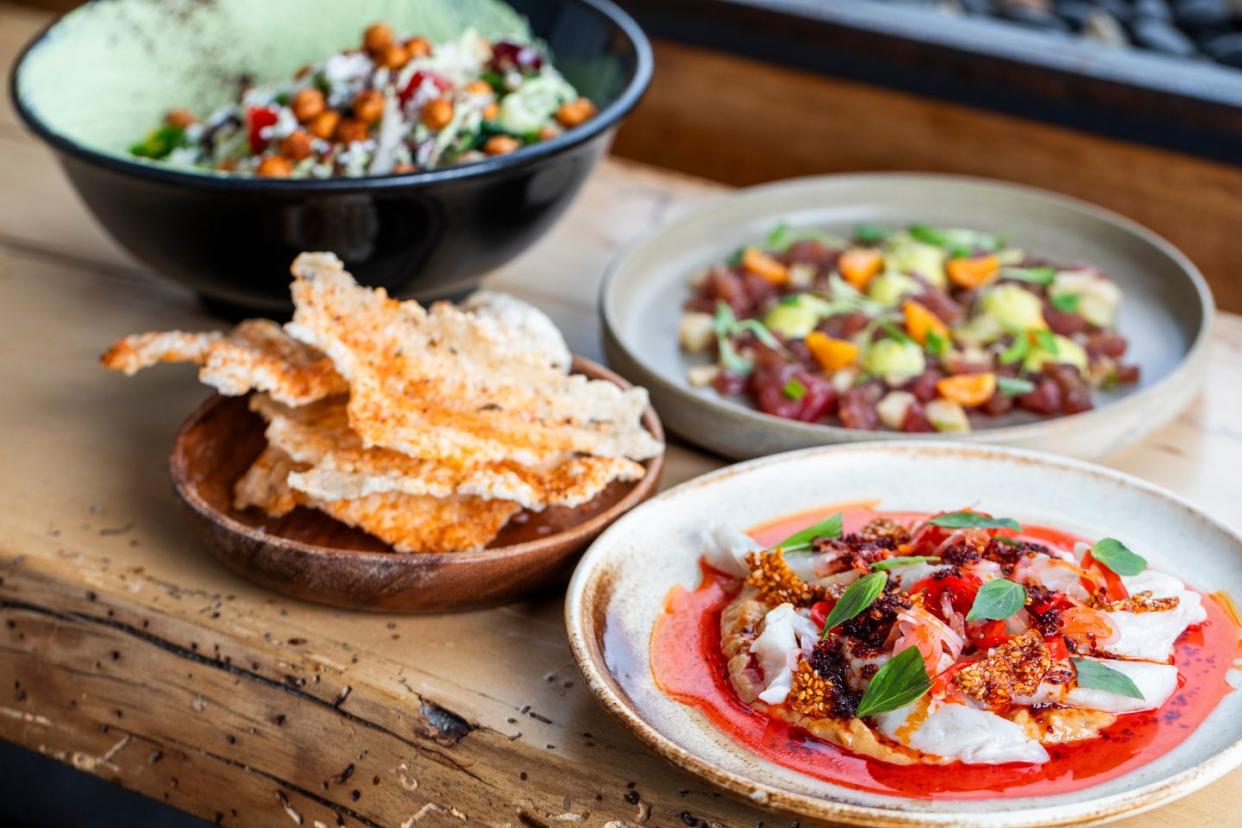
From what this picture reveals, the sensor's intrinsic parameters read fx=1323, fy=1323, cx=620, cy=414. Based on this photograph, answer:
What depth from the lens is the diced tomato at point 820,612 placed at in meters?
1.25

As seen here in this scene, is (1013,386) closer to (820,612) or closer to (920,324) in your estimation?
(920,324)

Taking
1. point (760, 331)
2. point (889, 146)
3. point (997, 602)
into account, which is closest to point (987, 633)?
point (997, 602)

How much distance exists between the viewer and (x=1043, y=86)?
2758 millimetres

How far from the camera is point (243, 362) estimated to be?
1457 mm

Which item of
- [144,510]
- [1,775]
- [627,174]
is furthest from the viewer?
[627,174]

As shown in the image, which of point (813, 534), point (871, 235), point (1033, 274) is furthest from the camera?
point (871, 235)

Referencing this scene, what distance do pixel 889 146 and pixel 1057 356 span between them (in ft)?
4.60

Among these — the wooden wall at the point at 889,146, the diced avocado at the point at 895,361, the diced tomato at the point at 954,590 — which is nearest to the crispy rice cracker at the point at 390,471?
the diced tomato at the point at 954,590

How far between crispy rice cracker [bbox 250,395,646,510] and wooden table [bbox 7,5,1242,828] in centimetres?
16

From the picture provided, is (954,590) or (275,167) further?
(275,167)

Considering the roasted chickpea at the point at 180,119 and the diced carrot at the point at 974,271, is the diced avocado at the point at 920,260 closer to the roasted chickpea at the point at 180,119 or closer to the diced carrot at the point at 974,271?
the diced carrot at the point at 974,271

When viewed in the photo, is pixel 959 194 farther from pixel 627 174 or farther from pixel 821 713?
pixel 821 713

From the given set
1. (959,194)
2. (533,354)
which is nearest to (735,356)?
(533,354)

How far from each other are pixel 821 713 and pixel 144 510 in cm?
93
